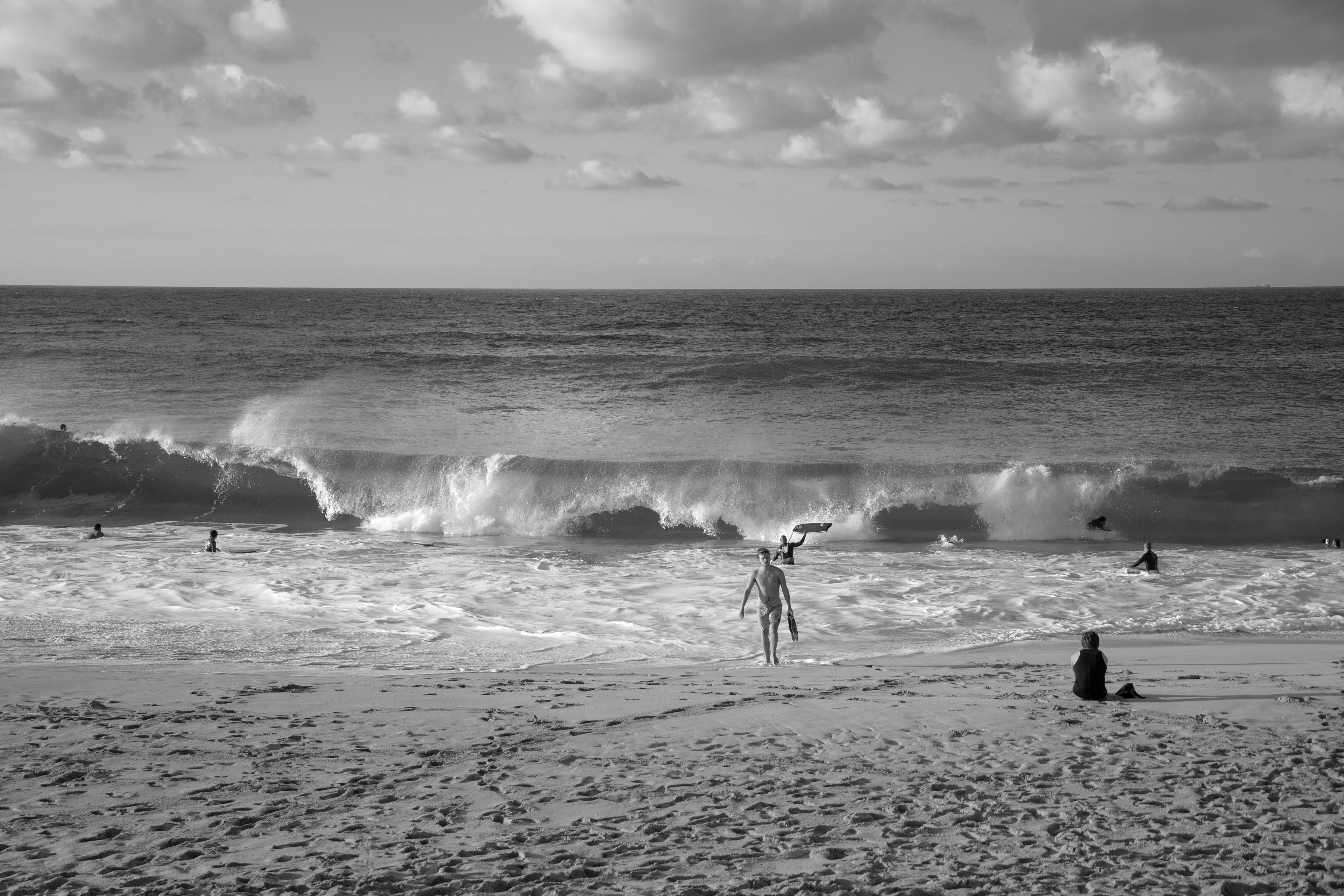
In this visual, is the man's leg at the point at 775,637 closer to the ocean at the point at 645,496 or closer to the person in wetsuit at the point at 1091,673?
the ocean at the point at 645,496

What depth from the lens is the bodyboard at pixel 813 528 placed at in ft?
63.8

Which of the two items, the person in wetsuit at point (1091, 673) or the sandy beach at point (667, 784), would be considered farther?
the person in wetsuit at point (1091, 673)

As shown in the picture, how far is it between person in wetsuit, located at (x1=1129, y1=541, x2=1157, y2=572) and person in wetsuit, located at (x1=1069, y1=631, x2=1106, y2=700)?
7.92m

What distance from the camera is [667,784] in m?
6.66

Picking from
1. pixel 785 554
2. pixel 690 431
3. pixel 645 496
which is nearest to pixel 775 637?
pixel 785 554

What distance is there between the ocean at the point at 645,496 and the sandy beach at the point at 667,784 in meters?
2.25

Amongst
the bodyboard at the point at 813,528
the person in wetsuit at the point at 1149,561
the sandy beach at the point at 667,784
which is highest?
the bodyboard at the point at 813,528

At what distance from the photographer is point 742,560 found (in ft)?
56.8

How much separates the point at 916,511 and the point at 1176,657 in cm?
1065

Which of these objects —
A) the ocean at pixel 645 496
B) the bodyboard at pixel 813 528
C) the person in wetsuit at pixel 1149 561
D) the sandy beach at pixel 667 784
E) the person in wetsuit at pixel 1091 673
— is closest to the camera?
the sandy beach at pixel 667 784

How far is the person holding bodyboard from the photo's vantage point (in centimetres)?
1666

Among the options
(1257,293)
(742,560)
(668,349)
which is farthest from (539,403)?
(1257,293)

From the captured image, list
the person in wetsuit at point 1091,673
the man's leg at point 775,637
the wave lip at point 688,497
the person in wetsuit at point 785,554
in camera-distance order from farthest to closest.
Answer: the wave lip at point 688,497 → the person in wetsuit at point 785,554 → the man's leg at point 775,637 → the person in wetsuit at point 1091,673

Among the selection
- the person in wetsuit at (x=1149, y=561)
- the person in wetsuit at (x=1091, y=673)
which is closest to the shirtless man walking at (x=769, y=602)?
the person in wetsuit at (x=1091, y=673)
